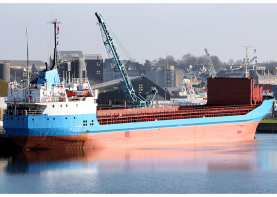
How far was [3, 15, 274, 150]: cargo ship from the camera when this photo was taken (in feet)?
111

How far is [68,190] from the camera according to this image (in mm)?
25875

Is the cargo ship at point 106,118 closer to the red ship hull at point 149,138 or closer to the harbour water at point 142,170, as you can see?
the red ship hull at point 149,138

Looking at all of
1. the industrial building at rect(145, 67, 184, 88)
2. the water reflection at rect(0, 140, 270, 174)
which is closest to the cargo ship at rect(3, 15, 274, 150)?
the water reflection at rect(0, 140, 270, 174)

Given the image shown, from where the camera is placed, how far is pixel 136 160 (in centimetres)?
3284

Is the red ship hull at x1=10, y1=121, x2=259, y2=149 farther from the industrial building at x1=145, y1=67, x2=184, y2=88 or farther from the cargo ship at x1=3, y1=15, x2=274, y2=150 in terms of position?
the industrial building at x1=145, y1=67, x2=184, y2=88

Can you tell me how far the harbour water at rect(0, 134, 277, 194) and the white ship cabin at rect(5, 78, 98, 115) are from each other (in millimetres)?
3244

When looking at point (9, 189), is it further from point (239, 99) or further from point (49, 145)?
point (239, 99)

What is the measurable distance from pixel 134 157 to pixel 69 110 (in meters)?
5.99

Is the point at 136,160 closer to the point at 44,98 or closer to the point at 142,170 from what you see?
the point at 142,170

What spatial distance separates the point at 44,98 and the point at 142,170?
31.4 feet

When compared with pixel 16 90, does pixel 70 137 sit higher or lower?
lower

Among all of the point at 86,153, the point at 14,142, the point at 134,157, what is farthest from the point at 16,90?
the point at 134,157

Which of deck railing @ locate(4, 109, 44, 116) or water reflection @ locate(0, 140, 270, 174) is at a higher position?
deck railing @ locate(4, 109, 44, 116)

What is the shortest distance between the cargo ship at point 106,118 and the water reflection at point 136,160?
113 cm
